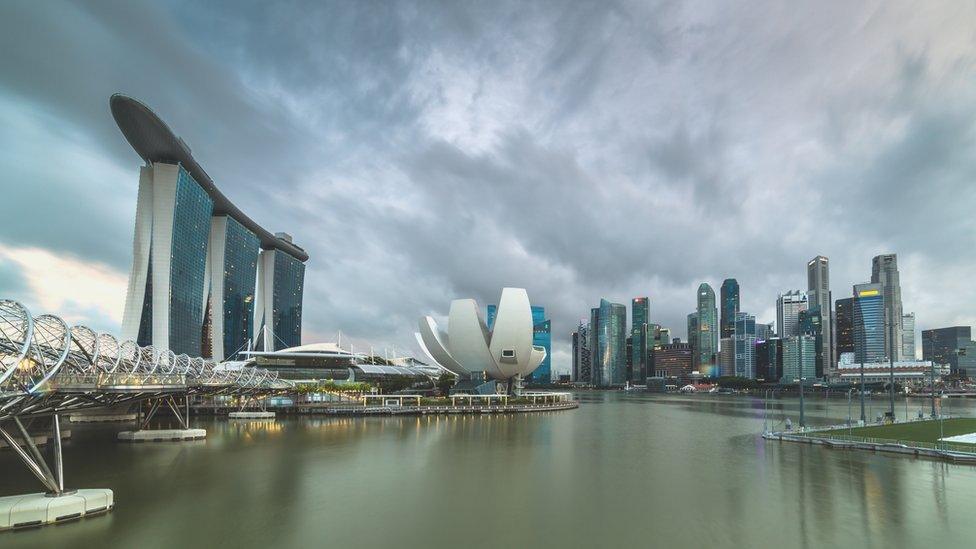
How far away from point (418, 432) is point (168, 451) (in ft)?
42.5

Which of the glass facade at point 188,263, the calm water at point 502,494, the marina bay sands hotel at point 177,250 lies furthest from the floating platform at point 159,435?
the glass facade at point 188,263

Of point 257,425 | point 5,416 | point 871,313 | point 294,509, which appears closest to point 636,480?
A: point 294,509

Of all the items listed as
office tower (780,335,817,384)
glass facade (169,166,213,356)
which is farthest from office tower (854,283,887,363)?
glass facade (169,166,213,356)

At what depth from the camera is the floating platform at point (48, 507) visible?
1243cm

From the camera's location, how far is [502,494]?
1647cm

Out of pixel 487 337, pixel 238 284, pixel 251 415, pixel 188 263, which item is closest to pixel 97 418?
pixel 251 415

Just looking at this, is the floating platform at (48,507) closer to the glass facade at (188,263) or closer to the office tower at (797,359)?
the glass facade at (188,263)

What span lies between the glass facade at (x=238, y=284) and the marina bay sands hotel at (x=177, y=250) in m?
0.18

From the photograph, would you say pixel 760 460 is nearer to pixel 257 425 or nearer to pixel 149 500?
pixel 149 500

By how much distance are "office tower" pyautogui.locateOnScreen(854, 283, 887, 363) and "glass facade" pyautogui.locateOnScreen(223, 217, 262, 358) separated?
159 meters

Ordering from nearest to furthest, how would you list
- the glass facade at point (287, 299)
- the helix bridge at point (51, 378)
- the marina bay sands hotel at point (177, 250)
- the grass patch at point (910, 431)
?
the helix bridge at point (51, 378)
the grass patch at point (910, 431)
the marina bay sands hotel at point (177, 250)
the glass facade at point (287, 299)

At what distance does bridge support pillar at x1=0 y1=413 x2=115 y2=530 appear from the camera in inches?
491

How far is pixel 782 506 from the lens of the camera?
15227 mm

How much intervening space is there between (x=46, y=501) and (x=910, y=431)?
121 ft
